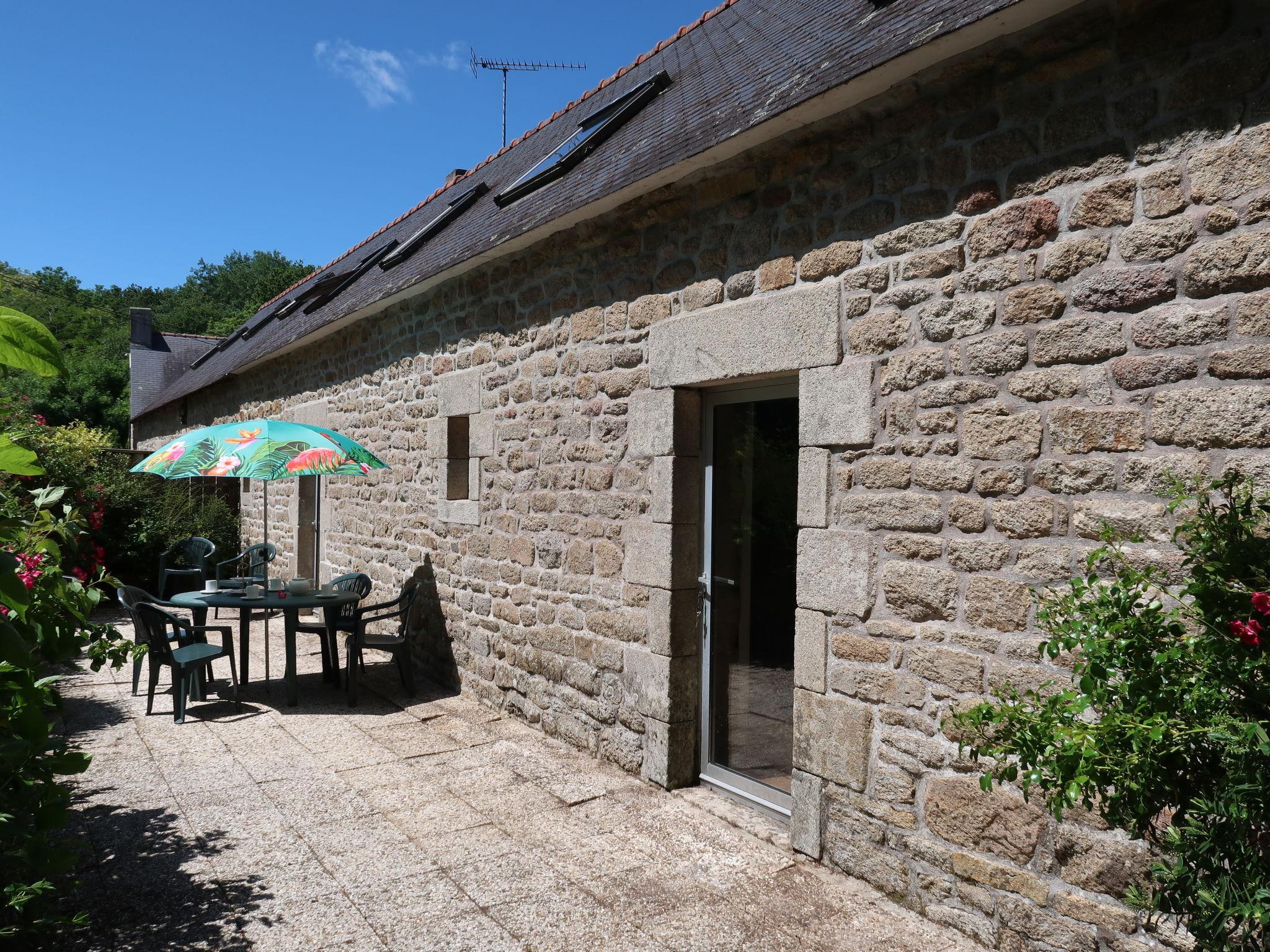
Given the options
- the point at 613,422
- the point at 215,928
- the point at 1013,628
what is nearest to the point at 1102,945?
the point at 1013,628

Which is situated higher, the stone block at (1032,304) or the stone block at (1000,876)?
the stone block at (1032,304)

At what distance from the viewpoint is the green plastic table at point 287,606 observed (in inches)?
252

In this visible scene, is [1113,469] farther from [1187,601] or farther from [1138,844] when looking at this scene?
[1138,844]

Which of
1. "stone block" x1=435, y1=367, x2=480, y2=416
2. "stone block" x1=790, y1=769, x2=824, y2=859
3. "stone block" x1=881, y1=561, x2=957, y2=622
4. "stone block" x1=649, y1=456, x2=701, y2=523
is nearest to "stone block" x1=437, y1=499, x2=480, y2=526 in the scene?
"stone block" x1=435, y1=367, x2=480, y2=416

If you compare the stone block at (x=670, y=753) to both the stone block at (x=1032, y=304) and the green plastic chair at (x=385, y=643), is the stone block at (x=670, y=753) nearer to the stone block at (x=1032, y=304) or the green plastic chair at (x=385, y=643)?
the green plastic chair at (x=385, y=643)

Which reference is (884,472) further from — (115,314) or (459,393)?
(115,314)

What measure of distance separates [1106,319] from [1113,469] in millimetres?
483

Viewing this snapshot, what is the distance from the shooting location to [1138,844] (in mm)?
2631

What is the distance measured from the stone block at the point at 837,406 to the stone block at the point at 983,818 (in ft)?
4.40

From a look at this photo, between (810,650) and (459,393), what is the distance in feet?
12.7

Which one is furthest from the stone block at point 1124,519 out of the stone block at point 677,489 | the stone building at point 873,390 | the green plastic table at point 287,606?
the green plastic table at point 287,606

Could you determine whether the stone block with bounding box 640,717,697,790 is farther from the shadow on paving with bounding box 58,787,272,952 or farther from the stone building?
the shadow on paving with bounding box 58,787,272,952

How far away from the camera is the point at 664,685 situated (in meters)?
4.59

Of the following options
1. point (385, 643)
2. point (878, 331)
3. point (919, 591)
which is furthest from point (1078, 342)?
point (385, 643)
